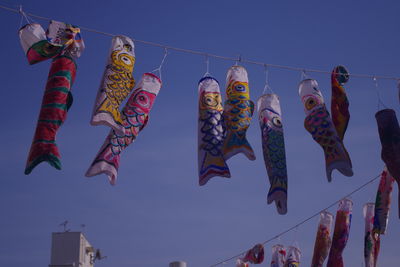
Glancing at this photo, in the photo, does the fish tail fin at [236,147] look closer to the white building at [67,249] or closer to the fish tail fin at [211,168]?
the fish tail fin at [211,168]

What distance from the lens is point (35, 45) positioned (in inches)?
227

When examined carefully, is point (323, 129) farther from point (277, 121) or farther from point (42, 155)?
point (42, 155)

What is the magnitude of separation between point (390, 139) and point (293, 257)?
4400 mm

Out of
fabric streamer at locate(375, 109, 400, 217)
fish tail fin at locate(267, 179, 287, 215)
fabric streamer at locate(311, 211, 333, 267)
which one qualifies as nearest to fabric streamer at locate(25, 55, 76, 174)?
fish tail fin at locate(267, 179, 287, 215)

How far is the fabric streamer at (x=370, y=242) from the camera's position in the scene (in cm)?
942

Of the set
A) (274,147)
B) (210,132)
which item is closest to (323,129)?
(274,147)

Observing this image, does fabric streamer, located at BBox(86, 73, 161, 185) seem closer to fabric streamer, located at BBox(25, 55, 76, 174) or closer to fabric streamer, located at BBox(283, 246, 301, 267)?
fabric streamer, located at BBox(25, 55, 76, 174)

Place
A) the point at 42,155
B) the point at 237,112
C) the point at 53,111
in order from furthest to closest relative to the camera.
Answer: the point at 237,112, the point at 53,111, the point at 42,155

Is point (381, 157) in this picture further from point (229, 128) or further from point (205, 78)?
point (205, 78)

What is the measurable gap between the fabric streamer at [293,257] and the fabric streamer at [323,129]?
4.25 m

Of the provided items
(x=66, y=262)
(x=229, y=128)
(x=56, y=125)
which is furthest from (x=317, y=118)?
(x=66, y=262)

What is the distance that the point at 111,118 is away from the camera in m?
5.86

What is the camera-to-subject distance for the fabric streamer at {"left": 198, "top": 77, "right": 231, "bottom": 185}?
21.5 ft

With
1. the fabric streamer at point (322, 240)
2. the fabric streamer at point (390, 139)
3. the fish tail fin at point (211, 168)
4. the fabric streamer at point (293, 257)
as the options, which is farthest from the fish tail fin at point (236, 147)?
the fabric streamer at point (293, 257)
